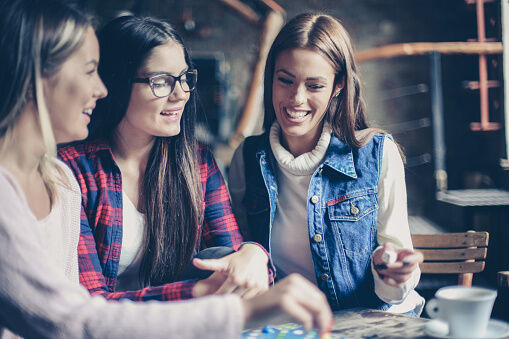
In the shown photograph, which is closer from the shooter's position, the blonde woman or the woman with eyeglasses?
the blonde woman

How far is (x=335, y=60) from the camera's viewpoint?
1.55 metres

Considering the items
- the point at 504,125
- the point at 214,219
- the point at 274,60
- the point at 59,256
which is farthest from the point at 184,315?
the point at 504,125

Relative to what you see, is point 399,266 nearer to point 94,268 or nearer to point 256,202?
point 256,202

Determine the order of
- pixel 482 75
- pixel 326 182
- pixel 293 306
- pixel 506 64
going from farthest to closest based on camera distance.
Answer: pixel 482 75, pixel 506 64, pixel 326 182, pixel 293 306

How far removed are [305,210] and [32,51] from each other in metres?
0.92

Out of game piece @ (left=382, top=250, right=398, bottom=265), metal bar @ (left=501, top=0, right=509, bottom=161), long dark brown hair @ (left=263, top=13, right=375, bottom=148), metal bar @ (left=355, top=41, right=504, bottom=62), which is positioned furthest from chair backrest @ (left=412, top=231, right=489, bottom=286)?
metal bar @ (left=355, top=41, right=504, bottom=62)

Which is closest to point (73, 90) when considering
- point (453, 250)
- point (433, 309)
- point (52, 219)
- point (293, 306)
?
point (52, 219)

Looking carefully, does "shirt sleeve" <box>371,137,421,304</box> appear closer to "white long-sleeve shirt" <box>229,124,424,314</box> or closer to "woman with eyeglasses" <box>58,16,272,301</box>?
"white long-sleeve shirt" <box>229,124,424,314</box>

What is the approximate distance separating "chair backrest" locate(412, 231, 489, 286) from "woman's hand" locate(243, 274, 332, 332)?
3.31 feet

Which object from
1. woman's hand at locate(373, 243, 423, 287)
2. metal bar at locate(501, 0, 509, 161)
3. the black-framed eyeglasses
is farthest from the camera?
metal bar at locate(501, 0, 509, 161)

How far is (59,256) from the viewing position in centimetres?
114

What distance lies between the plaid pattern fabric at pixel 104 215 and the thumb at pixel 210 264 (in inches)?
10.9

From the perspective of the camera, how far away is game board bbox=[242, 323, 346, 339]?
101 cm

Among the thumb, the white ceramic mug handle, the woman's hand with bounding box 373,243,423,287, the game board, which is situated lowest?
the game board
